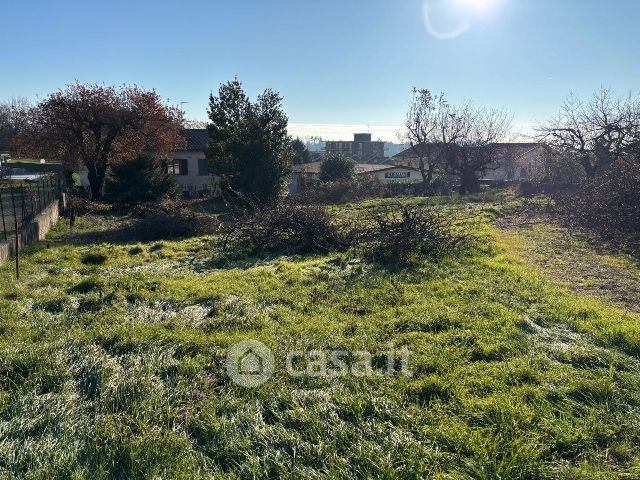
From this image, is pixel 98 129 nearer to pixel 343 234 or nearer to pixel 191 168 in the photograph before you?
pixel 191 168

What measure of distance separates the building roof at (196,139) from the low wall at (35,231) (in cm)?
1425

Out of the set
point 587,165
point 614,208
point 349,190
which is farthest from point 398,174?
point 614,208

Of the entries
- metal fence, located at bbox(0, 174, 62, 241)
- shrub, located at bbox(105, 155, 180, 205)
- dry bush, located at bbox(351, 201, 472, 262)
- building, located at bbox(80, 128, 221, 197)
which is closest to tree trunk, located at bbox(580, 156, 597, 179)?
dry bush, located at bbox(351, 201, 472, 262)

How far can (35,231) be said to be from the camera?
1165cm

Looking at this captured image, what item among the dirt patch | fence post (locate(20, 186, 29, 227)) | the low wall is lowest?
the dirt patch

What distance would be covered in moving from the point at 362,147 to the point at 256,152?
5881cm

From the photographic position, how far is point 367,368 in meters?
4.08

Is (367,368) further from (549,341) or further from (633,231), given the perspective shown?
(633,231)

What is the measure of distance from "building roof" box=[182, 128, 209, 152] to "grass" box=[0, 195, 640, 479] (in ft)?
81.2

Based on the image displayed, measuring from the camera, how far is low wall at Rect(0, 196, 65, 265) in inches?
351

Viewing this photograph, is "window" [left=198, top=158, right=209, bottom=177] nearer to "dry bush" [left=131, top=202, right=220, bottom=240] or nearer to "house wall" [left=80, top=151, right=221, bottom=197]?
"house wall" [left=80, top=151, right=221, bottom=197]

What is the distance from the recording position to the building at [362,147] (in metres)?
72.9

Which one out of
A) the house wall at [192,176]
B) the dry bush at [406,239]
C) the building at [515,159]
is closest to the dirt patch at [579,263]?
the dry bush at [406,239]

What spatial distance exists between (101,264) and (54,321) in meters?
4.34
